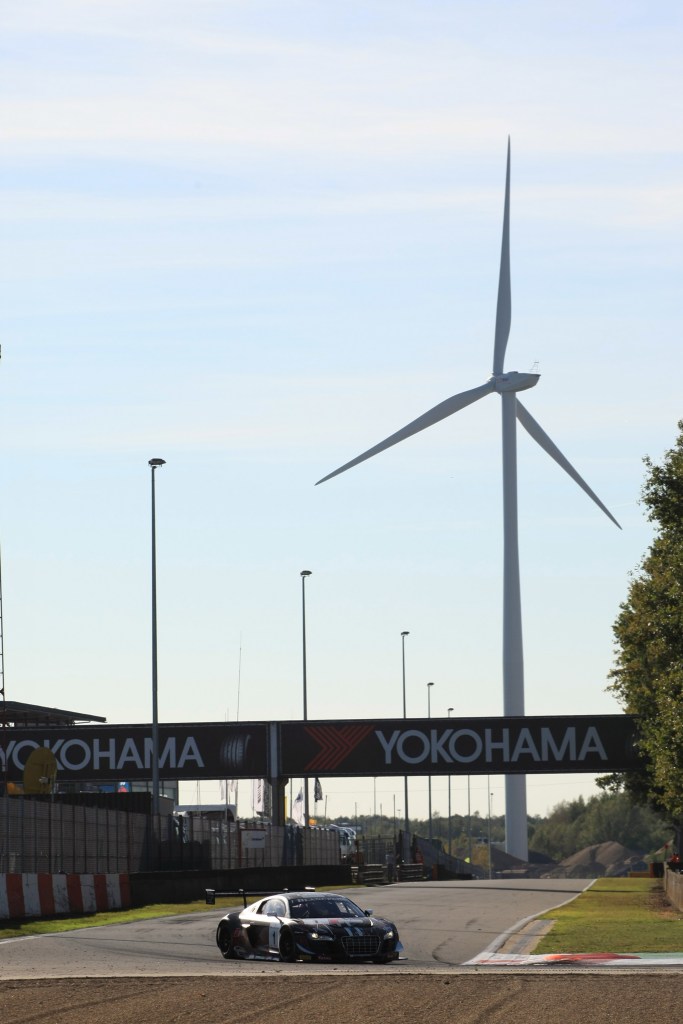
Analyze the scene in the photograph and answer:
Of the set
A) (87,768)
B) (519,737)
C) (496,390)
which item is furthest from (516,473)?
(87,768)

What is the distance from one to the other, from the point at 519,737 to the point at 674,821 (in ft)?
26.0

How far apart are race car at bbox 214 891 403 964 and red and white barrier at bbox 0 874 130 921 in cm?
1045

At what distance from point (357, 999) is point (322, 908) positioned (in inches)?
256

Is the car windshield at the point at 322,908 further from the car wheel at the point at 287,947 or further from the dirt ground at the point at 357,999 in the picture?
the dirt ground at the point at 357,999

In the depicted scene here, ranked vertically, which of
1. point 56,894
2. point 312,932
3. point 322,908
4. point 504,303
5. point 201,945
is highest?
point 504,303

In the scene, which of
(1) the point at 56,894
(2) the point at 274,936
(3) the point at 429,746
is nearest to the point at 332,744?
(3) the point at 429,746

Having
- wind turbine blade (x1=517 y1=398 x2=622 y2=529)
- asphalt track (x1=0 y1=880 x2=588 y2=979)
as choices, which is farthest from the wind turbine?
asphalt track (x1=0 y1=880 x2=588 y2=979)

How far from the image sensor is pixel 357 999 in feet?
64.5

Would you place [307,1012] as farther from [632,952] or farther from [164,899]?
[164,899]

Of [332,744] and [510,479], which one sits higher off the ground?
[510,479]

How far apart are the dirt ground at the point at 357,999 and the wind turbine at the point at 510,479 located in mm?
68661

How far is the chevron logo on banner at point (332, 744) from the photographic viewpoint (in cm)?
7525

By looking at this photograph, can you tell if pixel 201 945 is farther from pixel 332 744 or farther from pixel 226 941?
pixel 332 744

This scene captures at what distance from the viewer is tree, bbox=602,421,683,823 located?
4216 centimetres
